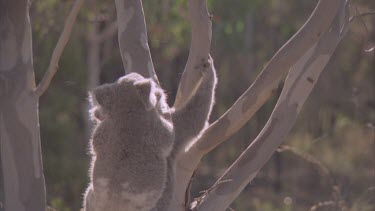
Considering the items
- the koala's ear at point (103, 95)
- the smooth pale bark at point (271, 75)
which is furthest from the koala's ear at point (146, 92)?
the smooth pale bark at point (271, 75)

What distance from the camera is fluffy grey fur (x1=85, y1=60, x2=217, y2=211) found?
132 inches

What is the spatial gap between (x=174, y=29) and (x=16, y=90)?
5.75m

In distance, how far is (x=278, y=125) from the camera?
11.4 ft

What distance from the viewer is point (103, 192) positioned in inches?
133

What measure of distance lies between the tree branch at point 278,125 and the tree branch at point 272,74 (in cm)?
20

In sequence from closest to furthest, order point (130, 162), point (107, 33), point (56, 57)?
point (130, 162), point (56, 57), point (107, 33)

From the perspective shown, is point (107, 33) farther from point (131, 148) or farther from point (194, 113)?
point (131, 148)

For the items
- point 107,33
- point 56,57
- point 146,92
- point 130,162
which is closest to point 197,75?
point 146,92

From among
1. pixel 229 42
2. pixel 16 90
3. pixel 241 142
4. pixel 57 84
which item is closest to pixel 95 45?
pixel 57 84

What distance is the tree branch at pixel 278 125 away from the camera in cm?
346

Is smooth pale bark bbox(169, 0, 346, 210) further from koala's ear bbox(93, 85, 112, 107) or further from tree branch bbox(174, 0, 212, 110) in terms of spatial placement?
koala's ear bbox(93, 85, 112, 107)

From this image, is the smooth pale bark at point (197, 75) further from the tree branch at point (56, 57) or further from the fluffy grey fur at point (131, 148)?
the tree branch at point (56, 57)

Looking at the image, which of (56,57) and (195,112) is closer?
(56,57)

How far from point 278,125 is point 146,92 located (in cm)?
63
